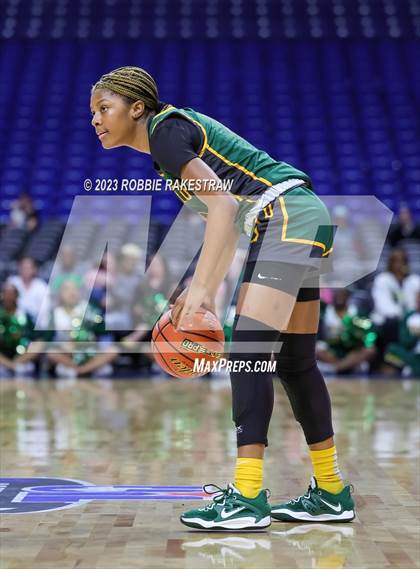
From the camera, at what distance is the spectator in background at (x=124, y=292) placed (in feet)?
30.3

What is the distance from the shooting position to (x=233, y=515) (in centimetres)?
303

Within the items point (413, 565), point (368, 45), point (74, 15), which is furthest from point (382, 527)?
point (74, 15)

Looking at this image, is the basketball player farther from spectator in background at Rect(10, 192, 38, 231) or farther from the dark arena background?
spectator in background at Rect(10, 192, 38, 231)

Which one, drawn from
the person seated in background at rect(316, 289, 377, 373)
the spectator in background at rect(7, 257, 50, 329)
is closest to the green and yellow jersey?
the person seated in background at rect(316, 289, 377, 373)

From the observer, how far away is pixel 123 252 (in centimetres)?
950

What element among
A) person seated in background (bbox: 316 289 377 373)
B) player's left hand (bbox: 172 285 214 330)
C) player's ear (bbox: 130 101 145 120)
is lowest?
person seated in background (bbox: 316 289 377 373)

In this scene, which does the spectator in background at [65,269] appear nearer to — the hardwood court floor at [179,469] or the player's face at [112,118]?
the hardwood court floor at [179,469]

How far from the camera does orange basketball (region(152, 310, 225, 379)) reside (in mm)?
3143

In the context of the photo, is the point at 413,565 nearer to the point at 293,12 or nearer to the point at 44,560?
the point at 44,560

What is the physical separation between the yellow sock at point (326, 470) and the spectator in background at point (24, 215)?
323 inches

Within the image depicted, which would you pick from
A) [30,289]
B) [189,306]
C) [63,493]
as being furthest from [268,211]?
[30,289]

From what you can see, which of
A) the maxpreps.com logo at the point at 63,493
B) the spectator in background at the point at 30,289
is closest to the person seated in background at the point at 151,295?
the spectator in background at the point at 30,289

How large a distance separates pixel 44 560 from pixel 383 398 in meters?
5.10

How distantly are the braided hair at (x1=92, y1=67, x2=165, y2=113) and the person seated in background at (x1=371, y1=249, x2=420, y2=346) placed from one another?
21.5 ft
